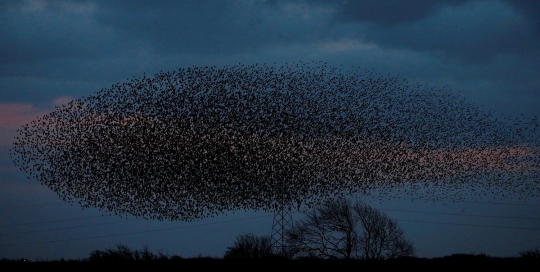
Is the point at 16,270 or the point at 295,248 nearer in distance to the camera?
the point at 16,270

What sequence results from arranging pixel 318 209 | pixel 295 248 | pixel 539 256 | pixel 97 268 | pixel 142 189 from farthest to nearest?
pixel 318 209
pixel 295 248
pixel 142 189
pixel 539 256
pixel 97 268

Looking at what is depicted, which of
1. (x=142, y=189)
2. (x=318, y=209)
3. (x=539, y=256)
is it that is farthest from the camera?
(x=318, y=209)

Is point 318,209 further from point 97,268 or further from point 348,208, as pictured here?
point 97,268

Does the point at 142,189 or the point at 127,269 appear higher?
the point at 142,189

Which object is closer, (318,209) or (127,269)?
(127,269)

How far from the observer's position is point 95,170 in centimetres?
5062

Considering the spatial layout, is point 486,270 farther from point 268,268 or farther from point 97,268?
point 97,268

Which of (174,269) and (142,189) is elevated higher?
(142,189)

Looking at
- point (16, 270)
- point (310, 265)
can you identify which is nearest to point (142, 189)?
point (16, 270)

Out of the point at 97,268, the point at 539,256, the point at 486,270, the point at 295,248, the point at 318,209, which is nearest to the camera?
the point at 486,270

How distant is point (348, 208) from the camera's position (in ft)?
224

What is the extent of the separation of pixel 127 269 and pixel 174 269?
225 cm

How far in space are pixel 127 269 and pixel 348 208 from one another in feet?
132

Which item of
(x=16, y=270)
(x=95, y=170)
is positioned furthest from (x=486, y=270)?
(x=95, y=170)
